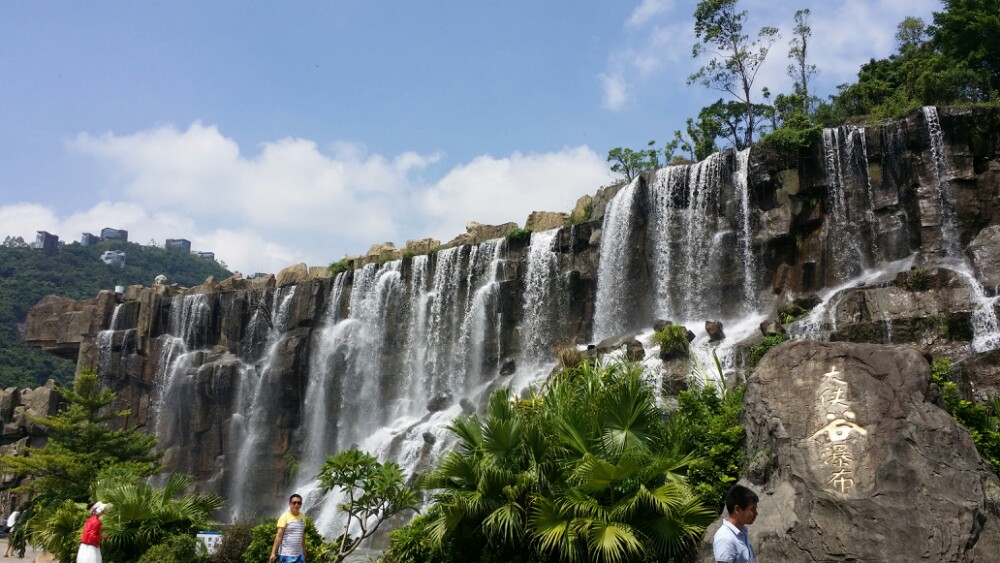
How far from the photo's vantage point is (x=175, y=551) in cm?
1262

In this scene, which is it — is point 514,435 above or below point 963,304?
below

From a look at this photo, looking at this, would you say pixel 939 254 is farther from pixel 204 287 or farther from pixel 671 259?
pixel 204 287

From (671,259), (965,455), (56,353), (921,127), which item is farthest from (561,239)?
(56,353)

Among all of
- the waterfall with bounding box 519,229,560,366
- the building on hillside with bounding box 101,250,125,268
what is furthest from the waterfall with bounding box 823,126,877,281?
the building on hillside with bounding box 101,250,125,268

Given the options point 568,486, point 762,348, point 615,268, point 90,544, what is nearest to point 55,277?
point 615,268

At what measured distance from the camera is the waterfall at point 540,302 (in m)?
28.6

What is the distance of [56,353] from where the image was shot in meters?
41.0

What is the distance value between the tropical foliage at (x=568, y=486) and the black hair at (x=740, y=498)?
11.9 ft

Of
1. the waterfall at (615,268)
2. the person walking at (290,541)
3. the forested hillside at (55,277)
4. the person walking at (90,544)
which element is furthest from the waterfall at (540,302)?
the forested hillside at (55,277)

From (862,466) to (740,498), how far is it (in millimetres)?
3916

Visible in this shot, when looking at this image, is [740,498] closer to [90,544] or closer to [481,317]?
[90,544]

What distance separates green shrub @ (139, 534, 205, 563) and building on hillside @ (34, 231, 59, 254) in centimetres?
8869

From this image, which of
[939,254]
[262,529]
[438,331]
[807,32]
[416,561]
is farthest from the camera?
[807,32]

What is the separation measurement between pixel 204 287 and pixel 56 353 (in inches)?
355
